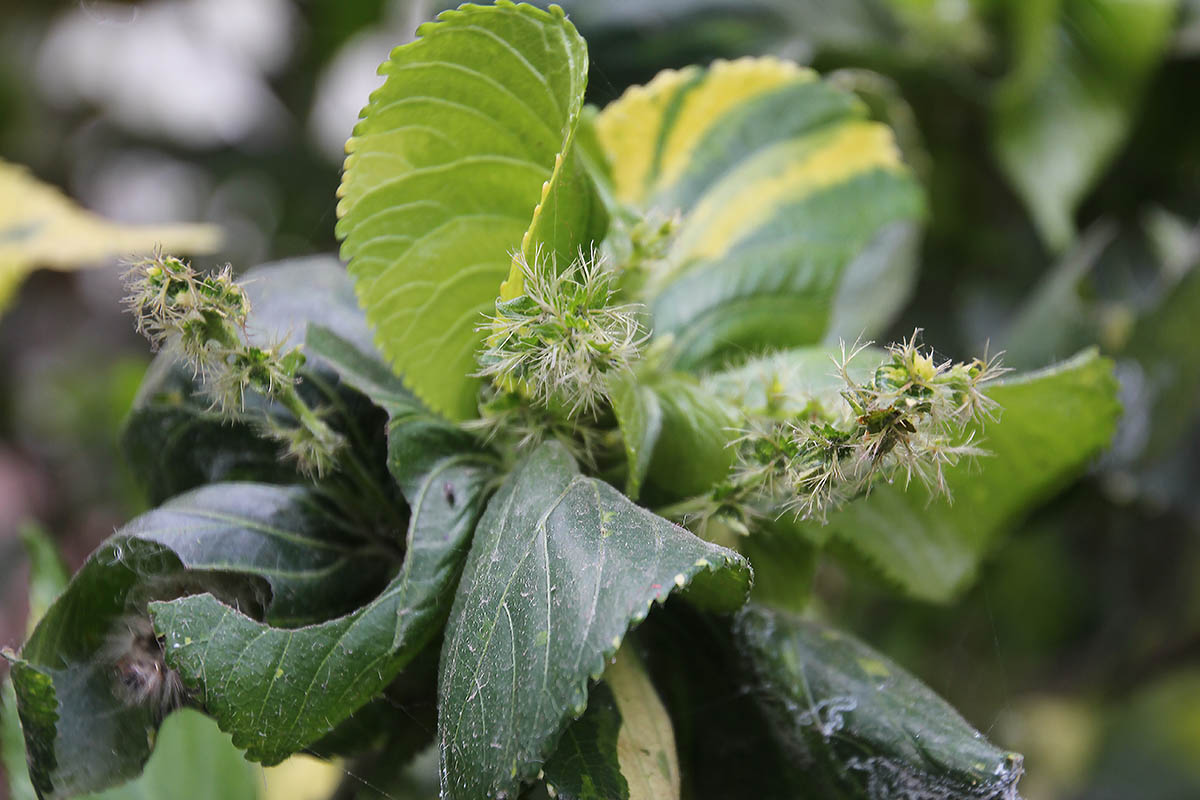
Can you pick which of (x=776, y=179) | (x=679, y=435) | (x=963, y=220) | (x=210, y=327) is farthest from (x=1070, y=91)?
(x=210, y=327)

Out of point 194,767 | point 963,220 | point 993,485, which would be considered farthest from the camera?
point 963,220

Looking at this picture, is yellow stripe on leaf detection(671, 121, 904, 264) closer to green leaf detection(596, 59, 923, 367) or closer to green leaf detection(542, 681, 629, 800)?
green leaf detection(596, 59, 923, 367)

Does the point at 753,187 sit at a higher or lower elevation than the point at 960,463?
higher

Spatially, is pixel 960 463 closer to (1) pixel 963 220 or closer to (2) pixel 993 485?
(2) pixel 993 485

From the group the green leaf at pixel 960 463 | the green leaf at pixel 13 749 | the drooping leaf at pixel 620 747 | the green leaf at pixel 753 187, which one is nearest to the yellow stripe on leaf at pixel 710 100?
the green leaf at pixel 753 187

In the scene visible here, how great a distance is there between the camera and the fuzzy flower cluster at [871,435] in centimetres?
23

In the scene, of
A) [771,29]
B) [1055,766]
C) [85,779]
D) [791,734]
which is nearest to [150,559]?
[85,779]

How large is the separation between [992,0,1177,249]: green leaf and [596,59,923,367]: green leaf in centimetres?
16

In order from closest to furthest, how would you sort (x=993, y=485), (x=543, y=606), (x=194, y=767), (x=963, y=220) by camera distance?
1. (x=543, y=606)
2. (x=993, y=485)
3. (x=194, y=767)
4. (x=963, y=220)

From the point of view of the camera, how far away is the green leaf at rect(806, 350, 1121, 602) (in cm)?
33

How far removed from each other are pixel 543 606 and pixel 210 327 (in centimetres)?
12

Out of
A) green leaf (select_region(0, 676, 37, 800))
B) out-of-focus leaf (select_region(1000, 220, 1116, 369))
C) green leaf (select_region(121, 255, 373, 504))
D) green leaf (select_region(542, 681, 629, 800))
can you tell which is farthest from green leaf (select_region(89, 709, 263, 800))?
out-of-focus leaf (select_region(1000, 220, 1116, 369))

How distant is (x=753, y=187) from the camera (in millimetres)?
406

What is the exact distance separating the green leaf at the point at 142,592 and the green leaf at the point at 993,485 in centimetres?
17
